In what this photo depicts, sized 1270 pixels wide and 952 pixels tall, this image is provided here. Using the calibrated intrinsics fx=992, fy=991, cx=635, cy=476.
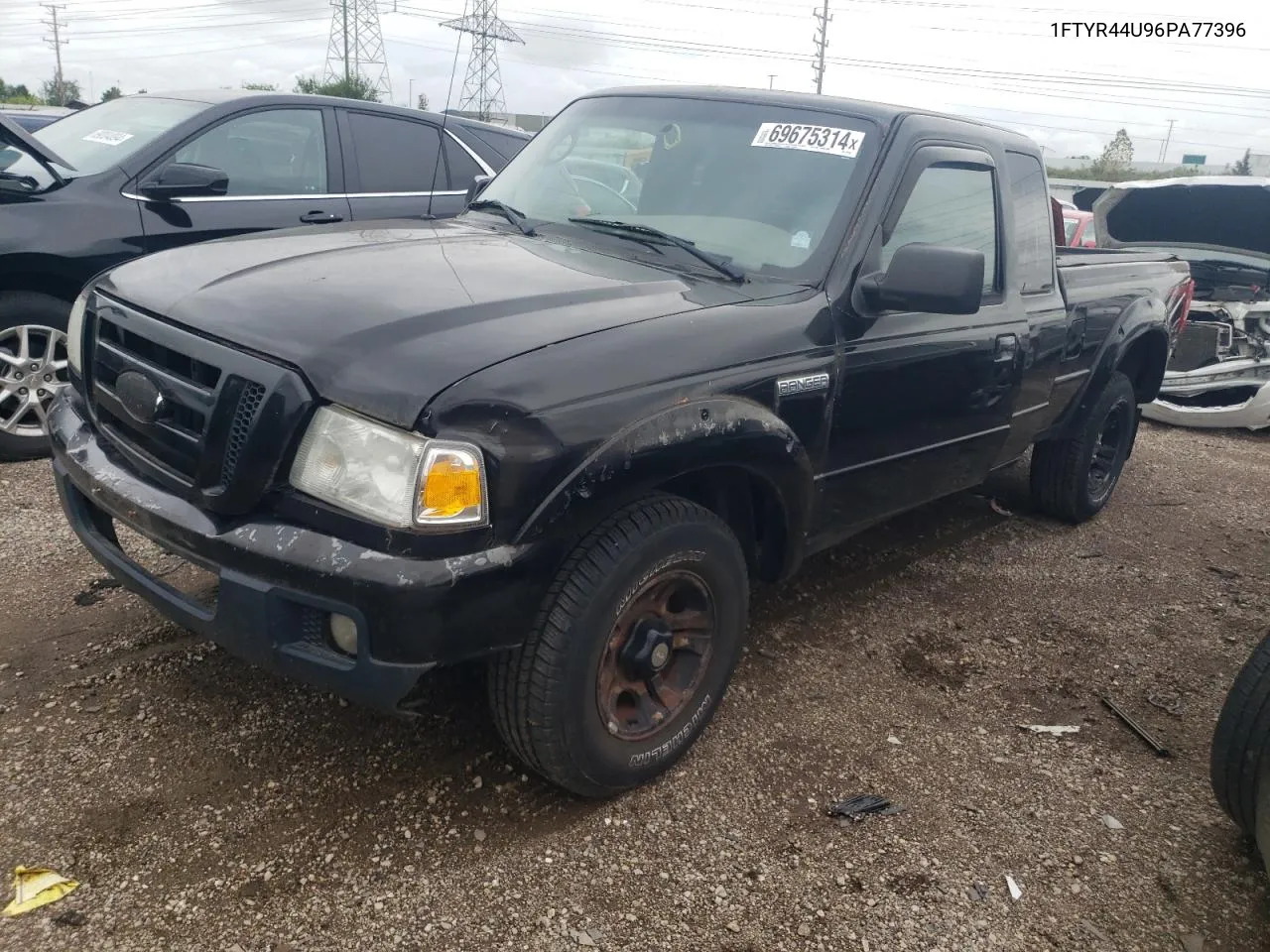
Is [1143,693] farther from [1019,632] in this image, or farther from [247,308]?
[247,308]

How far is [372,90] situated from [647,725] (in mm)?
31576

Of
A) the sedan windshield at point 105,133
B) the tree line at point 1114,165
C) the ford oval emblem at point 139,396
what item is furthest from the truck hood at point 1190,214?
the tree line at point 1114,165

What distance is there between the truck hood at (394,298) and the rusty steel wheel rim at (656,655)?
709 millimetres

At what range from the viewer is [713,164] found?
3207 mm

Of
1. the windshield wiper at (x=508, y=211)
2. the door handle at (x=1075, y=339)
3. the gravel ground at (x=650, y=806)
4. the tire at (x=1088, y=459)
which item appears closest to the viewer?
the gravel ground at (x=650, y=806)

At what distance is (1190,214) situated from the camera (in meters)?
7.86

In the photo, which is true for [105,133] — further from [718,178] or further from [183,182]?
[718,178]

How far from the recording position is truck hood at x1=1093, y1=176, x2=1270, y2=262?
290 inches

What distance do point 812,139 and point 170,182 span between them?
118 inches

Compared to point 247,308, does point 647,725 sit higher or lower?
lower

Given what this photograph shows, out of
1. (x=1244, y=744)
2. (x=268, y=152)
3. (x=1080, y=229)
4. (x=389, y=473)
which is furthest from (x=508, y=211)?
(x=1080, y=229)

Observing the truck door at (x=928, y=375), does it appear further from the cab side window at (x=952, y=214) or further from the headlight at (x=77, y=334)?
the headlight at (x=77, y=334)

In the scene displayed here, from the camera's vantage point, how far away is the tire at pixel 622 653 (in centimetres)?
227

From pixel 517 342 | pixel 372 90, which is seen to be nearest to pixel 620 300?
pixel 517 342
